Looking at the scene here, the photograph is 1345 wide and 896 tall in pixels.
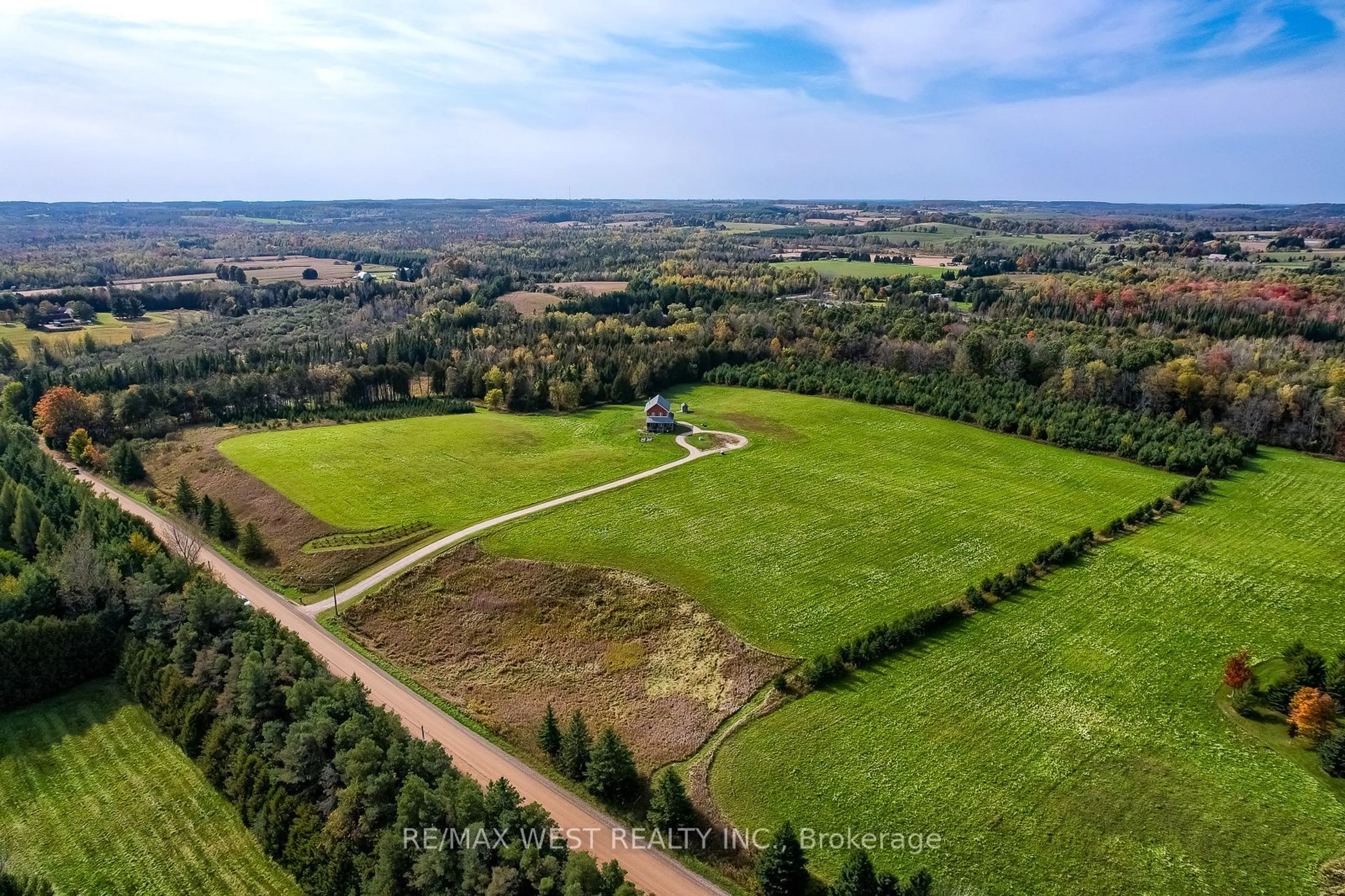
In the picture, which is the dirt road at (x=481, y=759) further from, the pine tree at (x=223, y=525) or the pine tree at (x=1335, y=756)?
the pine tree at (x=1335, y=756)

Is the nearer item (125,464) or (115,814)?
(115,814)

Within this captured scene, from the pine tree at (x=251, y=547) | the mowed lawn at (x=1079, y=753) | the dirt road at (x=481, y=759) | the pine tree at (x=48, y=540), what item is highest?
the pine tree at (x=48, y=540)

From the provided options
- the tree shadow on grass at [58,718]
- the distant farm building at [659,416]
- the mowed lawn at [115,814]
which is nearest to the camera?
the mowed lawn at [115,814]

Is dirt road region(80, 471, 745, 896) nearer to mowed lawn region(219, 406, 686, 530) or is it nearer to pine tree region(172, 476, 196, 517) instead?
pine tree region(172, 476, 196, 517)

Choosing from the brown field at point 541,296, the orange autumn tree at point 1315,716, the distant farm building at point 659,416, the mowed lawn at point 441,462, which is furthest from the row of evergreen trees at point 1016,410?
→ the brown field at point 541,296

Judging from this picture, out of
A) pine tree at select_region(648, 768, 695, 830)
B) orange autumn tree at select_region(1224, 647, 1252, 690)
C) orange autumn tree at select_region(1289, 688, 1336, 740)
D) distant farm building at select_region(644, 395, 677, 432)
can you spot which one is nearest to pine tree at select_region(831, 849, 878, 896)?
pine tree at select_region(648, 768, 695, 830)

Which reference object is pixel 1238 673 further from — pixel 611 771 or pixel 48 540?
pixel 48 540

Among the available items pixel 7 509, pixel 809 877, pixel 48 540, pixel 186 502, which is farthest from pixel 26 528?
pixel 809 877
